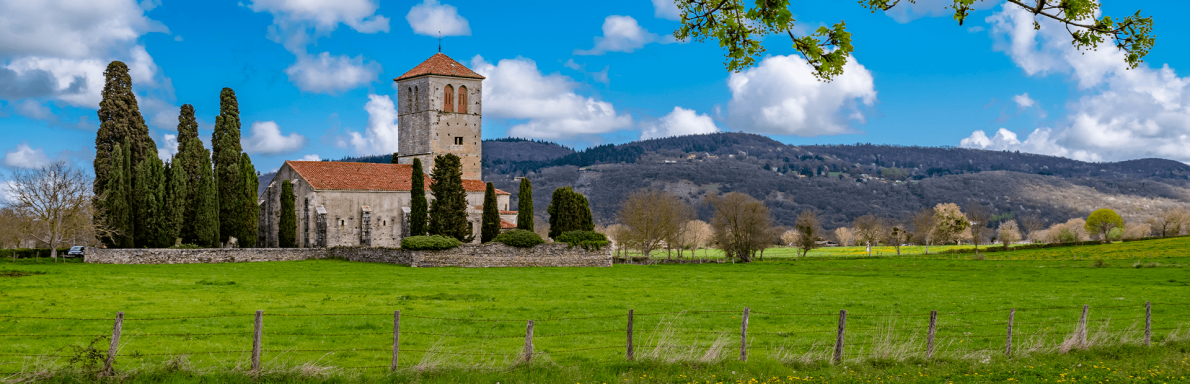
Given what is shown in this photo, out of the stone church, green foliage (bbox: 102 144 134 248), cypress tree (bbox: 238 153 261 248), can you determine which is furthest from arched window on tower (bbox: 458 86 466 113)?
green foliage (bbox: 102 144 134 248)

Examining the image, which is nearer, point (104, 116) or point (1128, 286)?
point (1128, 286)

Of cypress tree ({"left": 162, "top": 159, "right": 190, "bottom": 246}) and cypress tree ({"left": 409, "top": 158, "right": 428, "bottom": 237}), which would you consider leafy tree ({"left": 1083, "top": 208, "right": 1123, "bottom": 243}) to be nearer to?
cypress tree ({"left": 409, "top": 158, "right": 428, "bottom": 237})

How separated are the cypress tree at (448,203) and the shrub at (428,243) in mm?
2878

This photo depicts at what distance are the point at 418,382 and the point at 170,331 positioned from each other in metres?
9.52

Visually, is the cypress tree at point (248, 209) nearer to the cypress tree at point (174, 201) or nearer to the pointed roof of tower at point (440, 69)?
the cypress tree at point (174, 201)

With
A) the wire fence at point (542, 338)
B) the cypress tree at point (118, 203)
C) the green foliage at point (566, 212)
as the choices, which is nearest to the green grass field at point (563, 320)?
the wire fence at point (542, 338)

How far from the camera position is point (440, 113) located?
69.3 meters

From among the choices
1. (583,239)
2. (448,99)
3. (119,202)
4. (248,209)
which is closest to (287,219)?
(248,209)

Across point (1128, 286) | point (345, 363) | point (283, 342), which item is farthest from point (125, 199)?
point (1128, 286)

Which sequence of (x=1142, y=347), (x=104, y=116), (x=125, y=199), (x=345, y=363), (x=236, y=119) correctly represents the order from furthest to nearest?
1. (x=236, y=119)
2. (x=104, y=116)
3. (x=125, y=199)
4. (x=1142, y=347)
5. (x=345, y=363)

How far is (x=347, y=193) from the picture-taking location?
57.6 metres

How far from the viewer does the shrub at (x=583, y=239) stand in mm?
50562

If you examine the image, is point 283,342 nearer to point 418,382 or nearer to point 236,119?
point 418,382

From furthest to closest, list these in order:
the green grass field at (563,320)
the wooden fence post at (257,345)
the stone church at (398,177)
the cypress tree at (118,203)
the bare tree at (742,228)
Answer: the bare tree at (742,228)
the stone church at (398,177)
the cypress tree at (118,203)
the green grass field at (563,320)
the wooden fence post at (257,345)
